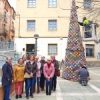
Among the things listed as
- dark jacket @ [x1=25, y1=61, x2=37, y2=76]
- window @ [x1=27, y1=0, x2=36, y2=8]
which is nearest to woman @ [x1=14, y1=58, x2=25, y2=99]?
dark jacket @ [x1=25, y1=61, x2=37, y2=76]

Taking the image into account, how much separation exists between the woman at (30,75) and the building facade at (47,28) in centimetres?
3037

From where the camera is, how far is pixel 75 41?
84.6 ft

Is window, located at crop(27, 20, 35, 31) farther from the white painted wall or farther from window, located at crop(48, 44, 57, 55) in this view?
window, located at crop(48, 44, 57, 55)

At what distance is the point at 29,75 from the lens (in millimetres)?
16406

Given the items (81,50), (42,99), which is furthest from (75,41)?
(42,99)

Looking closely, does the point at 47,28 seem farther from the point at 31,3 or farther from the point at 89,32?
the point at 89,32

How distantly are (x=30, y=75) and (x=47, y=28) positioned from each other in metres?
31.5

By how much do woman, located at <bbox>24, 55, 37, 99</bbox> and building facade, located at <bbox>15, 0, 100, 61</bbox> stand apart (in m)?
30.4

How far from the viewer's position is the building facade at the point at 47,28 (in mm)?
47406

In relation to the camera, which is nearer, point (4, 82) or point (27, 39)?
point (4, 82)

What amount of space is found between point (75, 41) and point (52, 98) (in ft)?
32.5

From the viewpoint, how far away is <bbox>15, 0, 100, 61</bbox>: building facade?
4741 cm

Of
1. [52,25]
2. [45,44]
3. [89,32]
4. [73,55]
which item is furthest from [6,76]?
[89,32]

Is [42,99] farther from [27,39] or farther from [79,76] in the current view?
[27,39]
